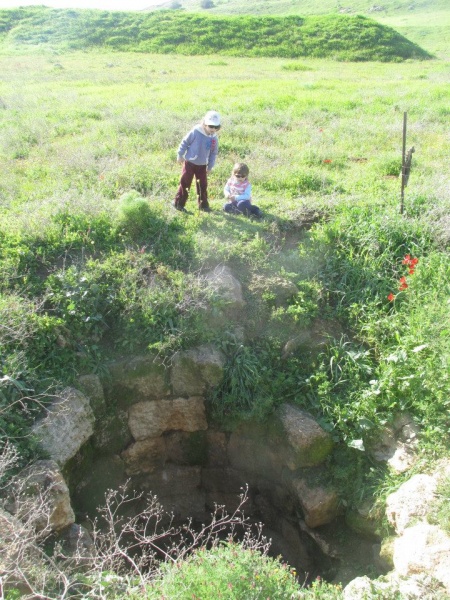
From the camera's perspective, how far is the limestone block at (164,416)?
543 centimetres

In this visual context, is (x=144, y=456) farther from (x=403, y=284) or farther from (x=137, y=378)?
(x=403, y=284)

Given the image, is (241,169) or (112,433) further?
(241,169)

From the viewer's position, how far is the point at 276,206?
23.7ft

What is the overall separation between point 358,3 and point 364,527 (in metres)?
48.6

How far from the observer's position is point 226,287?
224 inches

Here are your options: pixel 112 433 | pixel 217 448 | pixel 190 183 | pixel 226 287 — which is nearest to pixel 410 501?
pixel 217 448

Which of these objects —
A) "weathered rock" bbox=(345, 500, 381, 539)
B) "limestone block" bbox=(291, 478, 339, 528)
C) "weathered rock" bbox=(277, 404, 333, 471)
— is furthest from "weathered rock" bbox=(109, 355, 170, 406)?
"weathered rock" bbox=(345, 500, 381, 539)

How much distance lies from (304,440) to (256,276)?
6.83 ft

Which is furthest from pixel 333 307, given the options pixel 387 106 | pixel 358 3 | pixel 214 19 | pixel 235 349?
pixel 358 3

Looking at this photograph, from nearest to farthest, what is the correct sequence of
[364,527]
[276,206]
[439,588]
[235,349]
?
[439,588] < [364,527] < [235,349] < [276,206]

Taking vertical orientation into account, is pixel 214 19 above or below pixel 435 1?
below

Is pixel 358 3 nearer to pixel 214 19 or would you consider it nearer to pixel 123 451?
pixel 214 19

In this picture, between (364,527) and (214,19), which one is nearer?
(364,527)

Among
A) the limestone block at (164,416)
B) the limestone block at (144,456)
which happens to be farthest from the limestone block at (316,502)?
the limestone block at (144,456)
